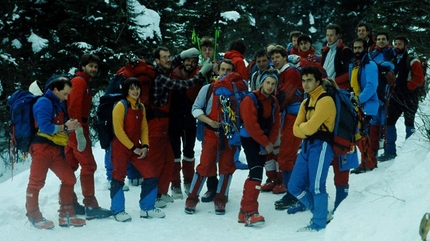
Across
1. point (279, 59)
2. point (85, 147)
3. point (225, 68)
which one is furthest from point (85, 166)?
point (279, 59)

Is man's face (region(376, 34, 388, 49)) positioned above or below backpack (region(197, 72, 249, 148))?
above

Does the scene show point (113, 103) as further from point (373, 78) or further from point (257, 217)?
point (373, 78)

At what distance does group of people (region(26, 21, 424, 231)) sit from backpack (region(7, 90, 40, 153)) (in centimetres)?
11

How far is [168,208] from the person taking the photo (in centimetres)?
652

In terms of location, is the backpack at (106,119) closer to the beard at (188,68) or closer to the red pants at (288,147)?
the beard at (188,68)

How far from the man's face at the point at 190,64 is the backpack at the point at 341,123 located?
2375 mm

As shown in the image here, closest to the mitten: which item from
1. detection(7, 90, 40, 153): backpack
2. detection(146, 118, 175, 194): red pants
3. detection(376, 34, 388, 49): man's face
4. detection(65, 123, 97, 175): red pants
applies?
detection(65, 123, 97, 175): red pants

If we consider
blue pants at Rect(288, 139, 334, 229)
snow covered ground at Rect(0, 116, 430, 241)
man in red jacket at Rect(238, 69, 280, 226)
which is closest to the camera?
snow covered ground at Rect(0, 116, 430, 241)

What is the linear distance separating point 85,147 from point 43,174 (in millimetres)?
658

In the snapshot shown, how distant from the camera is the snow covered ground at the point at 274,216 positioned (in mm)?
4020

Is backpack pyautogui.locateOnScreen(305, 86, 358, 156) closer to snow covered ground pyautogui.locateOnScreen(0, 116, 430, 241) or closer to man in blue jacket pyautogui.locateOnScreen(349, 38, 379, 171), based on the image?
snow covered ground pyautogui.locateOnScreen(0, 116, 430, 241)

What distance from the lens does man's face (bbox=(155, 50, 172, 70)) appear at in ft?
21.9

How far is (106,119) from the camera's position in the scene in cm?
605

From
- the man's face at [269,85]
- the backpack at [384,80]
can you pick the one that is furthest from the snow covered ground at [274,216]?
the man's face at [269,85]
